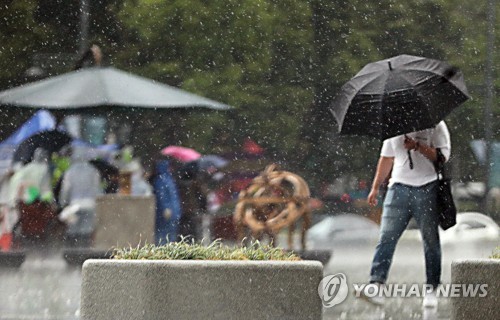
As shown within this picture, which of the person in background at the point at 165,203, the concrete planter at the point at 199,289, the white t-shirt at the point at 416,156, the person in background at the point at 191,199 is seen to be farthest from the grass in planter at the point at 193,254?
the person in background at the point at 191,199

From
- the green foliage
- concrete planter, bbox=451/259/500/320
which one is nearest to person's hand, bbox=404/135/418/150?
concrete planter, bbox=451/259/500/320

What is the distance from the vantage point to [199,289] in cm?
816

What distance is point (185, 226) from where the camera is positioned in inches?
539

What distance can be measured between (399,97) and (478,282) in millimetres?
2639

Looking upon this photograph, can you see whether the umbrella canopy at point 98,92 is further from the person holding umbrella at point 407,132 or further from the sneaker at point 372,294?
the sneaker at point 372,294

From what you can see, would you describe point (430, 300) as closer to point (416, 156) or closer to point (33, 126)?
point (416, 156)

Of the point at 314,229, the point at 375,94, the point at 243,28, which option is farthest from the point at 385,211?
the point at 243,28

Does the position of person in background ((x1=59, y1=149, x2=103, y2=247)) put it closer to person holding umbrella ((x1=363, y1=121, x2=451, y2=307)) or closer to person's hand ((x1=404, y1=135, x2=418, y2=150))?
person holding umbrella ((x1=363, y1=121, x2=451, y2=307))

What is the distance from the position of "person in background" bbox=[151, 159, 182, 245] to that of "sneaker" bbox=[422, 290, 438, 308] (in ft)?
11.5

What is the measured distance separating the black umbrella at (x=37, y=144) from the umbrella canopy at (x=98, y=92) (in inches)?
9.6

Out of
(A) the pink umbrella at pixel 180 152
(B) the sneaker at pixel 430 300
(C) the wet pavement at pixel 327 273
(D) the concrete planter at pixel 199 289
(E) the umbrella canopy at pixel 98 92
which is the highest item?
(D) the concrete planter at pixel 199 289

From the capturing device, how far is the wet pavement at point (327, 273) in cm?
1113

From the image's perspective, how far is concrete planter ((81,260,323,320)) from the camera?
8133 millimetres

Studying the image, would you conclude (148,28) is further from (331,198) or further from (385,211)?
(385,211)
